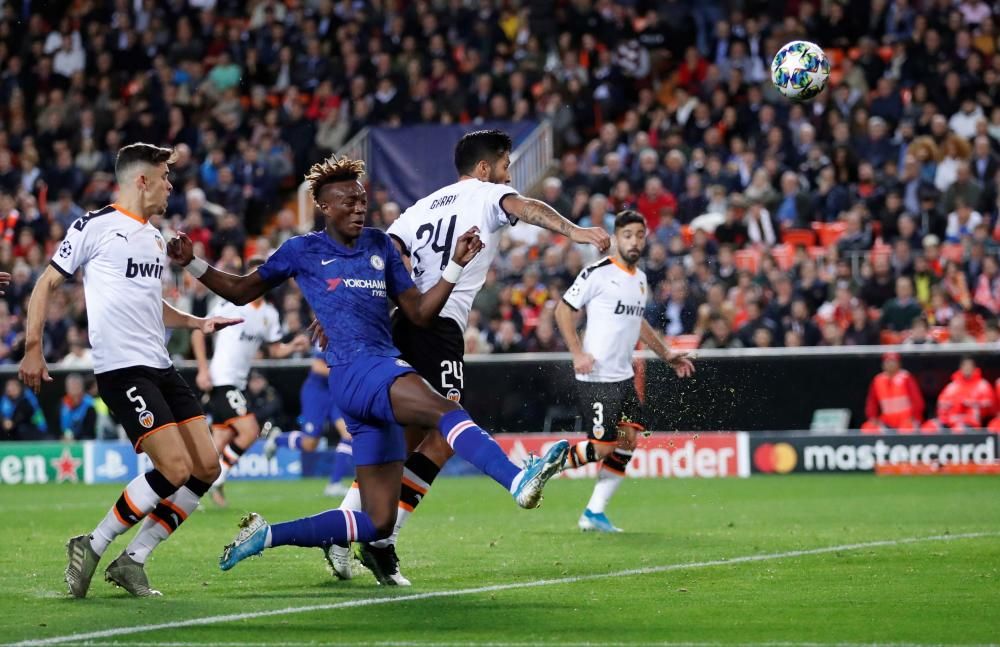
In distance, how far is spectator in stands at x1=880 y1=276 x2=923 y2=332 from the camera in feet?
68.7

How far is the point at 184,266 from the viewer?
29.8 ft

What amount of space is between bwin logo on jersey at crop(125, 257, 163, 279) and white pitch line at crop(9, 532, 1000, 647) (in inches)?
84.1

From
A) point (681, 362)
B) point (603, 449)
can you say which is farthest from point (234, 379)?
point (681, 362)

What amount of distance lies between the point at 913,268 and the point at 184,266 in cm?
1450

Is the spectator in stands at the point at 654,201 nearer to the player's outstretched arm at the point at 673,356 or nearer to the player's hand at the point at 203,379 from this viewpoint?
the player's hand at the point at 203,379

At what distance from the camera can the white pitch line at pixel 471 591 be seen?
7.46 m

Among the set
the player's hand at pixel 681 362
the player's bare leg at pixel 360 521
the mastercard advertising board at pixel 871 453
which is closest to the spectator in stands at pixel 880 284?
the mastercard advertising board at pixel 871 453

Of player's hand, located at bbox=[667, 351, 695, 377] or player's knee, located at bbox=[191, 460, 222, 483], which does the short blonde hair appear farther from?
player's hand, located at bbox=[667, 351, 695, 377]

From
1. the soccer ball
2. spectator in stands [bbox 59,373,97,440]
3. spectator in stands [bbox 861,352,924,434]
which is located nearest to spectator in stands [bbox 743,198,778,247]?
spectator in stands [bbox 861,352,924,434]

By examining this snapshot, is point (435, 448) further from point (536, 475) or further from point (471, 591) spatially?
point (536, 475)

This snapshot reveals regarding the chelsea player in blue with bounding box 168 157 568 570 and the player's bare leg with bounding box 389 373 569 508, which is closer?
the player's bare leg with bounding box 389 373 569 508

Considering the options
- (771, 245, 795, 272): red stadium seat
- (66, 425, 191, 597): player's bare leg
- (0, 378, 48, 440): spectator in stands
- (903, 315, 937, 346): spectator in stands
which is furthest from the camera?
(0, 378, 48, 440): spectator in stands

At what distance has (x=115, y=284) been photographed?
9.14 metres

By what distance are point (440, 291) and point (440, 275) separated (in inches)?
41.2
